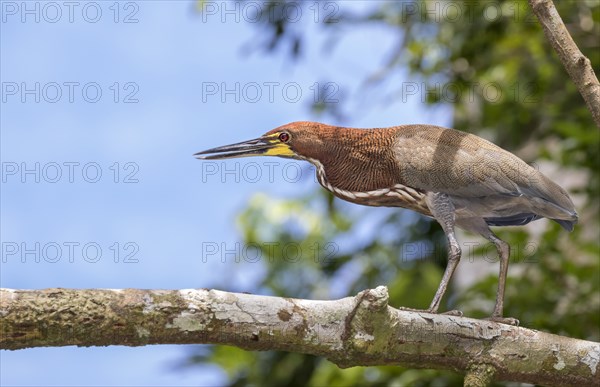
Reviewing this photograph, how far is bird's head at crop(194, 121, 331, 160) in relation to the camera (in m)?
4.68

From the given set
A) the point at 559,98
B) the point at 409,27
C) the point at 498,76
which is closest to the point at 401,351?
the point at 559,98

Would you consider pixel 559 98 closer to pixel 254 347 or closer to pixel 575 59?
pixel 575 59

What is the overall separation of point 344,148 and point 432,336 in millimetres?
1054

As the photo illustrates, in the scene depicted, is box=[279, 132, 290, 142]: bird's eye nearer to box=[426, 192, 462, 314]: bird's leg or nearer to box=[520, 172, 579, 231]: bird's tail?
box=[426, 192, 462, 314]: bird's leg

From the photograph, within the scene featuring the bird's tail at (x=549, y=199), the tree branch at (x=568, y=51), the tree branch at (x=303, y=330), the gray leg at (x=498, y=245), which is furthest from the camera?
the gray leg at (x=498, y=245)

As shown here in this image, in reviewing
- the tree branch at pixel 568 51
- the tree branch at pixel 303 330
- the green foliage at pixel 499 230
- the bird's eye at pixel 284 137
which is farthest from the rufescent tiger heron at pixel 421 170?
the green foliage at pixel 499 230

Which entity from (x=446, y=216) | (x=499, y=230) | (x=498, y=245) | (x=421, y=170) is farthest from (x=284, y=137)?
(x=499, y=230)

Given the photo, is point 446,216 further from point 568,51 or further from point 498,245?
point 568,51

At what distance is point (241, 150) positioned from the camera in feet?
15.4

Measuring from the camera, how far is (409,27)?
873 cm

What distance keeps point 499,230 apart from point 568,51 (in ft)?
10.3

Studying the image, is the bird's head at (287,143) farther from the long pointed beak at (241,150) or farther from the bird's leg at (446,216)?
the bird's leg at (446,216)

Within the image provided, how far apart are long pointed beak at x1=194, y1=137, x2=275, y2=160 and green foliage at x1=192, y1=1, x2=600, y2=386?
2127 mm

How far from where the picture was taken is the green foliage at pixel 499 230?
6.43 metres
